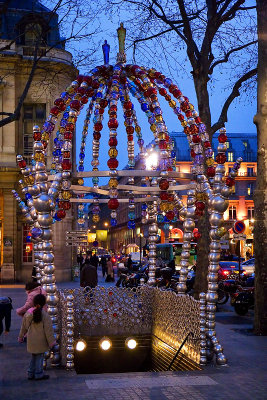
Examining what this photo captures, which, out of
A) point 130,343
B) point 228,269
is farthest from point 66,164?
point 228,269

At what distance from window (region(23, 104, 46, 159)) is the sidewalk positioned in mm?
27320

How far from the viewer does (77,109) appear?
1245cm

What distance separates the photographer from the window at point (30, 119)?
128 ft

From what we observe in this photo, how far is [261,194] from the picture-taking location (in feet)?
53.5

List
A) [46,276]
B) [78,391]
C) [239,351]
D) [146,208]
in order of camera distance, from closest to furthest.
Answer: [78,391] < [46,276] < [239,351] < [146,208]

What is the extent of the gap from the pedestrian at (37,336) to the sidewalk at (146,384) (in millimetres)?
206

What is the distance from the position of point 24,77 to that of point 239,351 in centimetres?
2907

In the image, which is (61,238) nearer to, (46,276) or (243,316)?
(243,316)

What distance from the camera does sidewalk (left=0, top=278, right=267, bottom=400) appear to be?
9.27m

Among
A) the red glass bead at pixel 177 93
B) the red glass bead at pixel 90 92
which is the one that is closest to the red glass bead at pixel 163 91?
the red glass bead at pixel 177 93

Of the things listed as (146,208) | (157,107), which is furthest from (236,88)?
(157,107)

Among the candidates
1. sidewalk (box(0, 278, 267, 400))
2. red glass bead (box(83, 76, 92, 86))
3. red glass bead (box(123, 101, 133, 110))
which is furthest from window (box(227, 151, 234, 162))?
sidewalk (box(0, 278, 267, 400))

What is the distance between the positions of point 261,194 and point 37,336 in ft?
25.4

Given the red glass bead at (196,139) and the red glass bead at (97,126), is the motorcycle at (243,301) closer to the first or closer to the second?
the red glass bead at (97,126)
